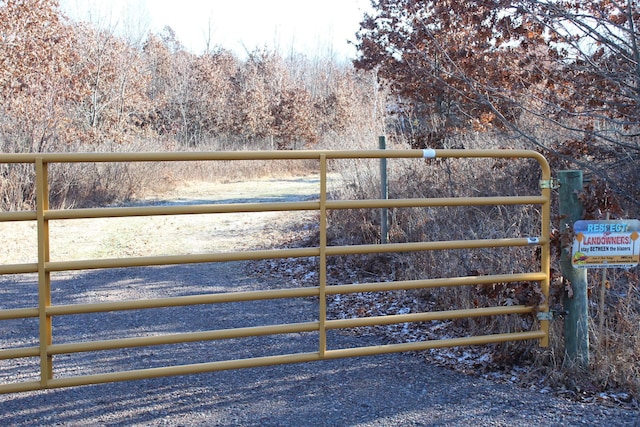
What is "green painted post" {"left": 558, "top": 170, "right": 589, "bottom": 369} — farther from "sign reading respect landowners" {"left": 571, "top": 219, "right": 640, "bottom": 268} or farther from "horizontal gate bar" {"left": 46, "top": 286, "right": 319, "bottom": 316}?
"horizontal gate bar" {"left": 46, "top": 286, "right": 319, "bottom": 316}

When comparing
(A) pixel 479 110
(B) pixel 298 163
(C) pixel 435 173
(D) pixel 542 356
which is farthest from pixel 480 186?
(B) pixel 298 163

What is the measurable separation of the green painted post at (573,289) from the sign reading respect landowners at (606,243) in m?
0.08

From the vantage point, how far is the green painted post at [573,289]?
171 inches

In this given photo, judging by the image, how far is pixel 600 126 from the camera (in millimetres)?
8445

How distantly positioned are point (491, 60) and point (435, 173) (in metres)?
1.64

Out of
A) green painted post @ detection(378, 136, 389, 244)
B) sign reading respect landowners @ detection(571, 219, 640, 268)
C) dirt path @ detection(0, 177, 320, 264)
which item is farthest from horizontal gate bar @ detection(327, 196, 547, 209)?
dirt path @ detection(0, 177, 320, 264)

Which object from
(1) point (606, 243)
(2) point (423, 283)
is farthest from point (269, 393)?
(1) point (606, 243)

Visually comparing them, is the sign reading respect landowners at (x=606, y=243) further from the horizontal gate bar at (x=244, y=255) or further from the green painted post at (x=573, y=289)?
the horizontal gate bar at (x=244, y=255)

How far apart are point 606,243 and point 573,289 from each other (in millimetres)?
373

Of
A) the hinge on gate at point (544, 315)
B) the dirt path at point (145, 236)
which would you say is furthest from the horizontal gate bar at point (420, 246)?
the dirt path at point (145, 236)

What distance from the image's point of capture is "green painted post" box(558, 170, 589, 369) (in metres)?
4.35

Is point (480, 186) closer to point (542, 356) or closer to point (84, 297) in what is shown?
point (542, 356)

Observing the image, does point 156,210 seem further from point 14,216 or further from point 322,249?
point 322,249

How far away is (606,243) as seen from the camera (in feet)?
14.0
